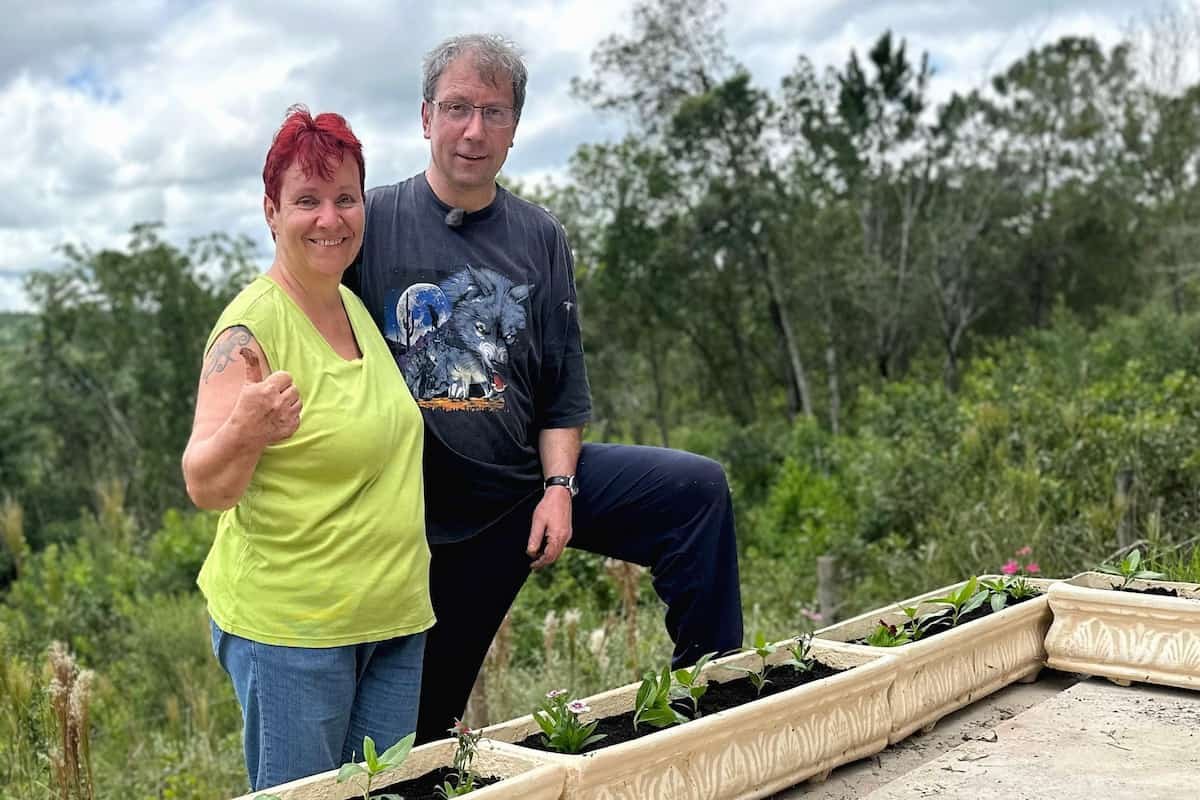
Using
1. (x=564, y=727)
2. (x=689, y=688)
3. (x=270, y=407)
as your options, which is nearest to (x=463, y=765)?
(x=564, y=727)

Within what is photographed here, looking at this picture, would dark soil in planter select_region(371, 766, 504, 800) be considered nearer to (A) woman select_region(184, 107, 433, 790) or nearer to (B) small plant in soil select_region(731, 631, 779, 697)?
(A) woman select_region(184, 107, 433, 790)

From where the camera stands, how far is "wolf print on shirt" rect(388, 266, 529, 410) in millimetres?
2590

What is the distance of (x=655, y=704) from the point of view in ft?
7.12

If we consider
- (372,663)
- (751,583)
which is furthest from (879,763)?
(751,583)

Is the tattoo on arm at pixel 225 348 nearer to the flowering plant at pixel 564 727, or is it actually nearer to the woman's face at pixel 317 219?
the woman's face at pixel 317 219

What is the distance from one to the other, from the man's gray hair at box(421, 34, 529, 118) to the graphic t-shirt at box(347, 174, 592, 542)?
242 millimetres

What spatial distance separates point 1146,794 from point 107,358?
904 inches

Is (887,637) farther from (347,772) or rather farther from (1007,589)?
(347,772)

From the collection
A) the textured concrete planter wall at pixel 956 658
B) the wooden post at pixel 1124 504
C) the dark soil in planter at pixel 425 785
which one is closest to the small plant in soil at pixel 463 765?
the dark soil in planter at pixel 425 785

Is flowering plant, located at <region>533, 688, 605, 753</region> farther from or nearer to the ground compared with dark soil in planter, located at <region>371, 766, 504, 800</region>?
farther from the ground

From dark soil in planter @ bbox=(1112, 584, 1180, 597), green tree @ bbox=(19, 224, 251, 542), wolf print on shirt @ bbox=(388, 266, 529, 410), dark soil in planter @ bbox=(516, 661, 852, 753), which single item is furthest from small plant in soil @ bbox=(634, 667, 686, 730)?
green tree @ bbox=(19, 224, 251, 542)

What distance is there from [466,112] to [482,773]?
137 centimetres

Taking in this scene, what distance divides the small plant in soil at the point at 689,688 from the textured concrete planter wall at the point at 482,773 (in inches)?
16.3

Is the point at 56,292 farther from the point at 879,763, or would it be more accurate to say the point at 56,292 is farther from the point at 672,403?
the point at 879,763
